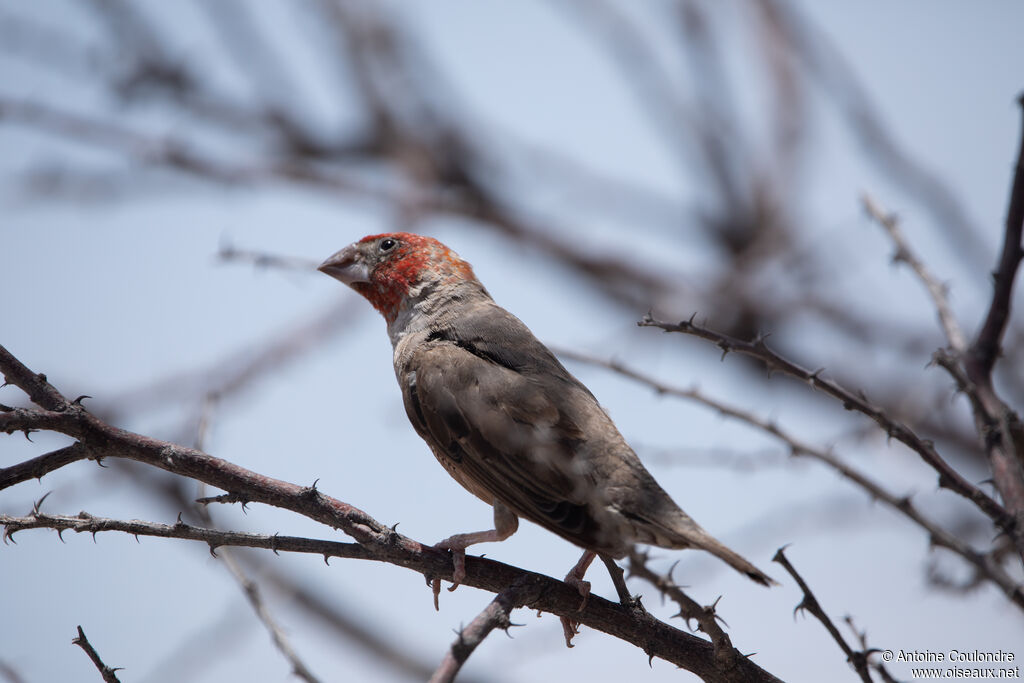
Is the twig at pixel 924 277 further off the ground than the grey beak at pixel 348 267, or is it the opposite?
the grey beak at pixel 348 267

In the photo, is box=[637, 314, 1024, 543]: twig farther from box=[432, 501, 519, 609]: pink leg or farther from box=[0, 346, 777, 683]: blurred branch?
Result: box=[432, 501, 519, 609]: pink leg

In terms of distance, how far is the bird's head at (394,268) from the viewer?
472 cm

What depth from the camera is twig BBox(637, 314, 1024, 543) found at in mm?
2324

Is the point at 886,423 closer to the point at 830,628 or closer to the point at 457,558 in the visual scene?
the point at 830,628

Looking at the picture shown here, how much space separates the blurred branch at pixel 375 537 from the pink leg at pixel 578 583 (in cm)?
2

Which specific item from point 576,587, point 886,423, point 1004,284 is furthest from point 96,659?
point 1004,284

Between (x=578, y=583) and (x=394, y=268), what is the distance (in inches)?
95.1

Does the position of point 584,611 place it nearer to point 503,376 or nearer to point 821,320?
point 503,376

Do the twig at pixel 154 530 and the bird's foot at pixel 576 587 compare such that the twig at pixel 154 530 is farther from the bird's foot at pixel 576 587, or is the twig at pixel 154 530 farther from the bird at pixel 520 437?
the bird's foot at pixel 576 587

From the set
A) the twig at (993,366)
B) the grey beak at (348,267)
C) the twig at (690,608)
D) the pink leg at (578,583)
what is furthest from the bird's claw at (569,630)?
the grey beak at (348,267)

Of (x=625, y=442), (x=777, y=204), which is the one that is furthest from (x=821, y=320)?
(x=625, y=442)

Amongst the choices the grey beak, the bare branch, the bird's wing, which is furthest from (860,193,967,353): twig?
the grey beak

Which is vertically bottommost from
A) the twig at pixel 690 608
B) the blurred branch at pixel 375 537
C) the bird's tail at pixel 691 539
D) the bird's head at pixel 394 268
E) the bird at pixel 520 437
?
the twig at pixel 690 608

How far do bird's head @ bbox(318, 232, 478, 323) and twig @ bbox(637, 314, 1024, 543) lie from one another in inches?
88.5
